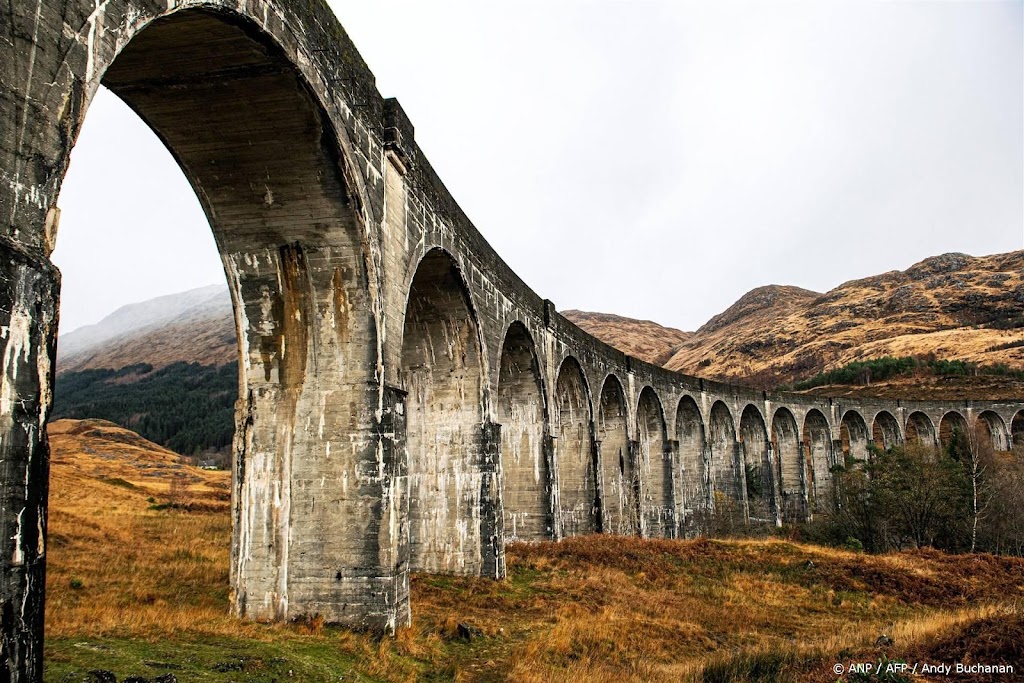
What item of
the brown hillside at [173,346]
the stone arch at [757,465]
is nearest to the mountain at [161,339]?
the brown hillside at [173,346]

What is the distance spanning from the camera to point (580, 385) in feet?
65.7

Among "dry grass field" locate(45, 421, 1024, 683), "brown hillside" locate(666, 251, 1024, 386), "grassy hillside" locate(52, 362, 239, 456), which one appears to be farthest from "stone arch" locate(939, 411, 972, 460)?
"grassy hillside" locate(52, 362, 239, 456)

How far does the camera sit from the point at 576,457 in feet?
65.8

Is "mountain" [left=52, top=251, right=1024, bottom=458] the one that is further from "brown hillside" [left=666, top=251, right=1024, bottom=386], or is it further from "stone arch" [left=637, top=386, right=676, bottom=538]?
"stone arch" [left=637, top=386, right=676, bottom=538]

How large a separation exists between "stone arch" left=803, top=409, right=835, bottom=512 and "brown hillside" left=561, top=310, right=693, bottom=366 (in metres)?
85.6

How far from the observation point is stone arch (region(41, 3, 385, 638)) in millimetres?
7152

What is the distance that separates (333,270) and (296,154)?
4.55 feet

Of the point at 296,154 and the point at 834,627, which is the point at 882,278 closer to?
the point at 834,627

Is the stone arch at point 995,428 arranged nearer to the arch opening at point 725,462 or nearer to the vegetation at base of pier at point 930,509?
the vegetation at base of pier at point 930,509

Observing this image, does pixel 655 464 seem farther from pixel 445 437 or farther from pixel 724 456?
pixel 445 437

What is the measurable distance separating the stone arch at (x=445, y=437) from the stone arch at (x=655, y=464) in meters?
13.2

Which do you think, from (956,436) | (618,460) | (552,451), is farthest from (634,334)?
(552,451)

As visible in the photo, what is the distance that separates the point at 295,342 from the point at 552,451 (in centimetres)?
949

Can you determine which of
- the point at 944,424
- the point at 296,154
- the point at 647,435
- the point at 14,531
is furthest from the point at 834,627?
the point at 944,424
